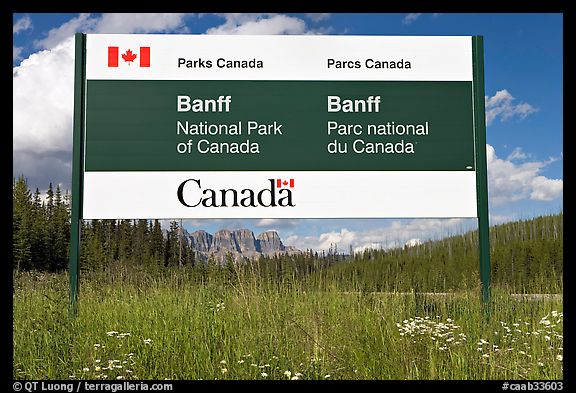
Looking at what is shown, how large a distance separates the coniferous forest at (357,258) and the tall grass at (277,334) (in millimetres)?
276

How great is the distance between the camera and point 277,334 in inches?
205

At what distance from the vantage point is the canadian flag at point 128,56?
651 cm

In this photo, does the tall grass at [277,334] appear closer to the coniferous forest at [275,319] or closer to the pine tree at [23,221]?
the coniferous forest at [275,319]

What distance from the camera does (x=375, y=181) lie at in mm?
6539

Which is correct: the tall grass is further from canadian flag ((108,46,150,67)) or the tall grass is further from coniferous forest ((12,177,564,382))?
canadian flag ((108,46,150,67))

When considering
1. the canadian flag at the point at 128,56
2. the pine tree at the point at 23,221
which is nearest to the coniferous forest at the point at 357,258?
the pine tree at the point at 23,221

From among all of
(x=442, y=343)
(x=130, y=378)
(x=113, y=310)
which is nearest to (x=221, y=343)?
(x=130, y=378)

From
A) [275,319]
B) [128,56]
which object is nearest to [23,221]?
[128,56]

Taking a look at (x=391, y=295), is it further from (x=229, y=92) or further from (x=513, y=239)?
(x=513, y=239)

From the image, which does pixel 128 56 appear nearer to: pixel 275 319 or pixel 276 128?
pixel 276 128

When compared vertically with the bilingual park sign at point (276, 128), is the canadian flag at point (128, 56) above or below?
above

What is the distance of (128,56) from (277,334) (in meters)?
4.06

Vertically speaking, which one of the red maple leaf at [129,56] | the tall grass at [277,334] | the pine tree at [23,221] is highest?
the red maple leaf at [129,56]

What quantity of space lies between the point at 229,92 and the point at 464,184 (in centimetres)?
335
